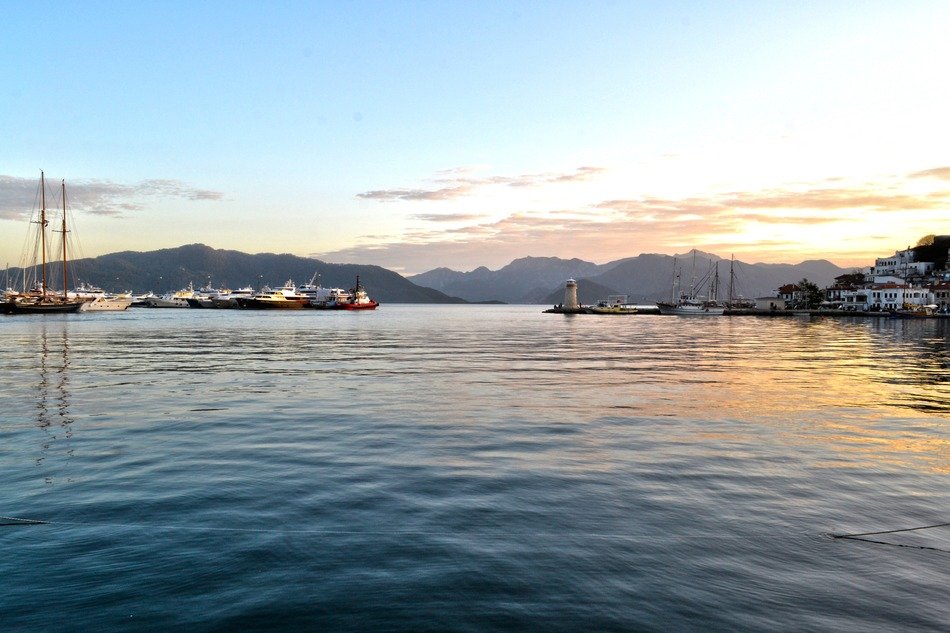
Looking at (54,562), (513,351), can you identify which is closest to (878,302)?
(513,351)

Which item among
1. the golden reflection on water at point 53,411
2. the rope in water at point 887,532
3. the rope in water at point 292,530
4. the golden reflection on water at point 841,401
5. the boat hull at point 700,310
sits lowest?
the golden reflection on water at point 841,401

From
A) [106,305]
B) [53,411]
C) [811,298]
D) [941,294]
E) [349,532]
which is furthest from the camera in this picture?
[811,298]

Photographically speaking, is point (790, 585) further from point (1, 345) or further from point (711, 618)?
point (1, 345)

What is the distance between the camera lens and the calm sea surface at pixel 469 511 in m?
7.48

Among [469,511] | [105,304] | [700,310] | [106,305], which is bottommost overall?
[469,511]

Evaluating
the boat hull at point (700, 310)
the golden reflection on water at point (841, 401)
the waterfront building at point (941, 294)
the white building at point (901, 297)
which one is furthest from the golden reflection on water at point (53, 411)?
the waterfront building at point (941, 294)

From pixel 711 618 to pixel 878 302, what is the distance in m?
201

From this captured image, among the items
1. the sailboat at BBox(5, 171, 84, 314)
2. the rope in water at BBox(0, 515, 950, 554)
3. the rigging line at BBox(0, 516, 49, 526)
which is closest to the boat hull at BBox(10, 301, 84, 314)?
the sailboat at BBox(5, 171, 84, 314)

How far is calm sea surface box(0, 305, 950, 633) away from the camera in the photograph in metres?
7.48

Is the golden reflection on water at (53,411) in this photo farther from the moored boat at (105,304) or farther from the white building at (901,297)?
the white building at (901,297)

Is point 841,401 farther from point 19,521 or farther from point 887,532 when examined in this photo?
point 19,521

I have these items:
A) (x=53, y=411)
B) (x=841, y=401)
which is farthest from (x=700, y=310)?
(x=53, y=411)

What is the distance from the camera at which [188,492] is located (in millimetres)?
12102

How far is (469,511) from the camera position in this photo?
435 inches
